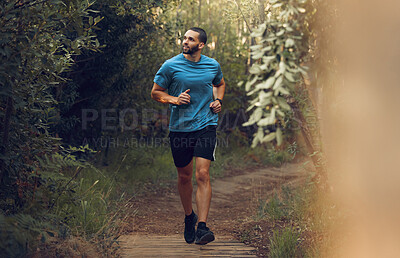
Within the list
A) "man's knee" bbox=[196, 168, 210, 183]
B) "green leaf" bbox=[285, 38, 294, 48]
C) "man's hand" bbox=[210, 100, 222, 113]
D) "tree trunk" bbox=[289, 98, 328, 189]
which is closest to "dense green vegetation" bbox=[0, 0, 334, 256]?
"green leaf" bbox=[285, 38, 294, 48]

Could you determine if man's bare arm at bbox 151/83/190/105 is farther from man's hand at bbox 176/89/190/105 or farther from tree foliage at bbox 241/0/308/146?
tree foliage at bbox 241/0/308/146

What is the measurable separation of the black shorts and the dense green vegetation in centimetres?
58

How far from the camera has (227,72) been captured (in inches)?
450

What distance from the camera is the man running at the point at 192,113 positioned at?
187 inches

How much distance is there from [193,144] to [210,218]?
2.17m

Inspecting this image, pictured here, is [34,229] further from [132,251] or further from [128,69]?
[128,69]

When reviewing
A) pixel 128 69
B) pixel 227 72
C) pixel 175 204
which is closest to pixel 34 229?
pixel 175 204

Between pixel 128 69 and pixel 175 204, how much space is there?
2315 mm

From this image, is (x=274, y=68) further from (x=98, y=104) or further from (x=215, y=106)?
(x=98, y=104)

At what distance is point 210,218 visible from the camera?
6.77 m

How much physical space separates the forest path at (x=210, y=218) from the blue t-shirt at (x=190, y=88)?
116cm

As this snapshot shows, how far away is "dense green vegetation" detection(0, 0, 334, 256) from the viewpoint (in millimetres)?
3076

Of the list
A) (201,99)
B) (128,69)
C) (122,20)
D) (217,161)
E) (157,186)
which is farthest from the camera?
(217,161)

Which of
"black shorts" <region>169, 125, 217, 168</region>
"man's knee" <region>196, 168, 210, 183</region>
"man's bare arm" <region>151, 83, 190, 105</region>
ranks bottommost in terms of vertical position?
"man's knee" <region>196, 168, 210, 183</region>
